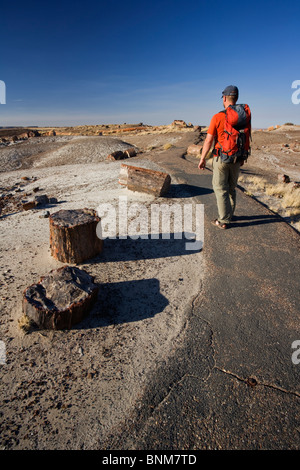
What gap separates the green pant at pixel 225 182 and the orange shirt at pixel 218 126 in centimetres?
35

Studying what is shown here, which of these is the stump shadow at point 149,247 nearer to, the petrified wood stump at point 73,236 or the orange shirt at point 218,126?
the petrified wood stump at point 73,236

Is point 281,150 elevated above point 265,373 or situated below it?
above

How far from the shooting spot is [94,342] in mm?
2732

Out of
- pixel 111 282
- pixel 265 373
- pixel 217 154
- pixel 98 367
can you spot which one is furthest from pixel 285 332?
pixel 217 154

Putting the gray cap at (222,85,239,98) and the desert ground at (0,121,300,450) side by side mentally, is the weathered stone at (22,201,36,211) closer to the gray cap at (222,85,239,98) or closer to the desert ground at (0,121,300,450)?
the desert ground at (0,121,300,450)

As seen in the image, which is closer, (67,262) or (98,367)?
(98,367)

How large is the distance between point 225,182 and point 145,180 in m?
2.64

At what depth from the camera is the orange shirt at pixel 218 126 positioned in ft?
13.2

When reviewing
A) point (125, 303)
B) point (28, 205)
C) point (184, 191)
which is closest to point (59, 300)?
point (125, 303)

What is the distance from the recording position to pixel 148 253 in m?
4.46

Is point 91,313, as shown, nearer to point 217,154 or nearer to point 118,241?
point 118,241

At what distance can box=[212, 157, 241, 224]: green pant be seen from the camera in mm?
4410
